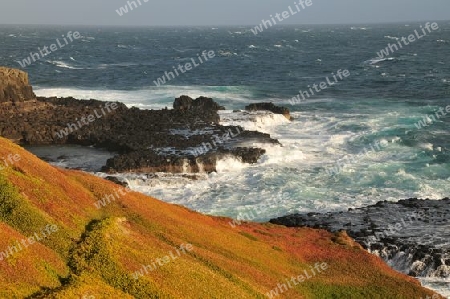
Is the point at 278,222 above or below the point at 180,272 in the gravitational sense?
below

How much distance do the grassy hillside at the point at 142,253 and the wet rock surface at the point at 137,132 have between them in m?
22.7

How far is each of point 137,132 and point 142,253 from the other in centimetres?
4493

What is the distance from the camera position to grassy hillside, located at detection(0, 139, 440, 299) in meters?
21.4

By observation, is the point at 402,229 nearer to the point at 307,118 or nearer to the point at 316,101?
the point at 307,118

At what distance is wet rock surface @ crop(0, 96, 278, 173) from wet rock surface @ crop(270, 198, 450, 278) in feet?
57.0

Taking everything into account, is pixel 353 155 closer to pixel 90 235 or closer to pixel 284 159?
pixel 284 159

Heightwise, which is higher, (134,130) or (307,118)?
(134,130)

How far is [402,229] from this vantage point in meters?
41.5

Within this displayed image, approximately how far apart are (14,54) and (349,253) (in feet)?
530

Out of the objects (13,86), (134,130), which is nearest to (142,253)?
(134,130)

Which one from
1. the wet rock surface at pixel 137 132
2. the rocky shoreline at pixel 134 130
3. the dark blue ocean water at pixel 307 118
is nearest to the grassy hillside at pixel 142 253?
the dark blue ocean water at pixel 307 118

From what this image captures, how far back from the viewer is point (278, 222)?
43312 mm

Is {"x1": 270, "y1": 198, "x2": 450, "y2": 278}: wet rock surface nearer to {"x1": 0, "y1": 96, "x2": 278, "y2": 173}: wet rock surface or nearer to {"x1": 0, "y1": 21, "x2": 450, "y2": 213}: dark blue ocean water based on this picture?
{"x1": 0, "y1": 21, "x2": 450, "y2": 213}: dark blue ocean water

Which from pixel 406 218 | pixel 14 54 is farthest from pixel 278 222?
pixel 14 54
